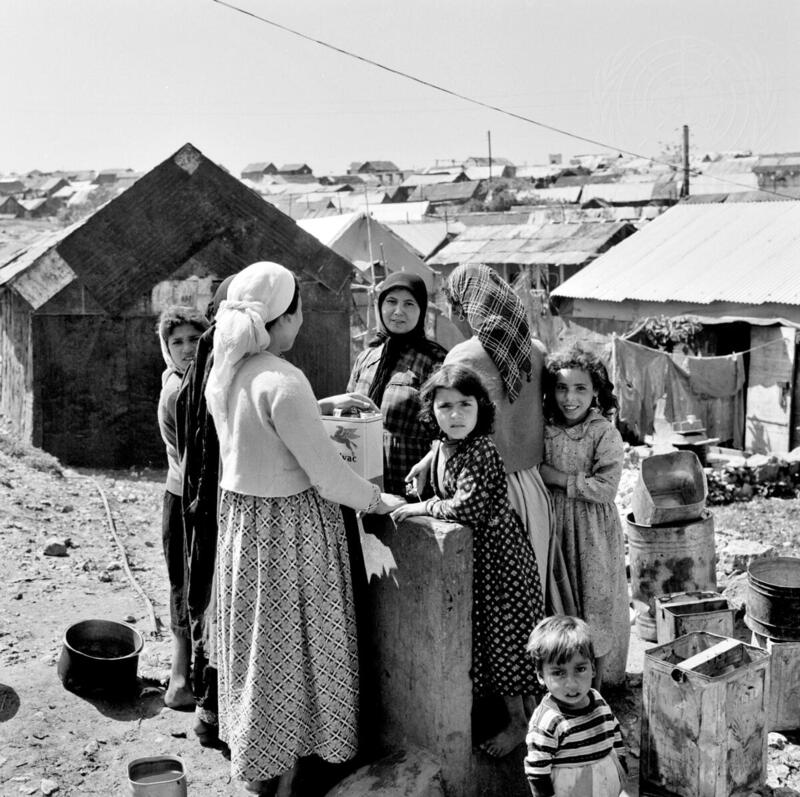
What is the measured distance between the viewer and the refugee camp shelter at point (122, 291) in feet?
33.0

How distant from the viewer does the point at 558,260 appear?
22781 mm

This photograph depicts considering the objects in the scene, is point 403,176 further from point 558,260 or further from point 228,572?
point 228,572

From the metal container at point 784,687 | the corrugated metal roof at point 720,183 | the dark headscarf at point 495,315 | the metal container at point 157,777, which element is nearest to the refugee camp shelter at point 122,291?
the metal container at point 157,777

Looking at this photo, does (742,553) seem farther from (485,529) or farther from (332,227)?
(332,227)

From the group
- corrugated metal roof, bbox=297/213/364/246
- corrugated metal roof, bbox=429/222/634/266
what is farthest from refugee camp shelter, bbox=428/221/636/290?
corrugated metal roof, bbox=297/213/364/246

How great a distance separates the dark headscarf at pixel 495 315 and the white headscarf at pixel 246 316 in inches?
30.4

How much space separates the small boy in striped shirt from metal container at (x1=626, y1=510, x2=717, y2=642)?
2328mm

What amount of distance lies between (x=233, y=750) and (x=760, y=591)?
2.60 meters

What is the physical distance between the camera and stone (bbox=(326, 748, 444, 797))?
129 inches

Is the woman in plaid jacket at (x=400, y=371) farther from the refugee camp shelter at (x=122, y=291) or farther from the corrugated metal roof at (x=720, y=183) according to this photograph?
the corrugated metal roof at (x=720, y=183)

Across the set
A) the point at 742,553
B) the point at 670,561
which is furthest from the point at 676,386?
the point at 670,561

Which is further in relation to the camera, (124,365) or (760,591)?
(124,365)

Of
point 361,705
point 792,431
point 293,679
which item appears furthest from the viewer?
point 792,431

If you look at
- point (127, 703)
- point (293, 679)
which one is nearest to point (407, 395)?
point (293, 679)
